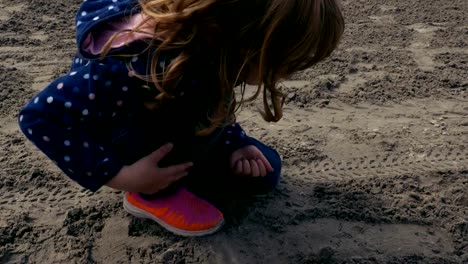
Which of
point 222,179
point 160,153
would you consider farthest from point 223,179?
point 160,153

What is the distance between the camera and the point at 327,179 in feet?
7.46

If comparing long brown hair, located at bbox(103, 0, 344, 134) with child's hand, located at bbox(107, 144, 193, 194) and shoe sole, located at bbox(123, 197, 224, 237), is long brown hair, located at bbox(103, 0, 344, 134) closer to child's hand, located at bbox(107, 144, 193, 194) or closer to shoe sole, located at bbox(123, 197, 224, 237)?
child's hand, located at bbox(107, 144, 193, 194)

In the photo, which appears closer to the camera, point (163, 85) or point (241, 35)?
point (241, 35)

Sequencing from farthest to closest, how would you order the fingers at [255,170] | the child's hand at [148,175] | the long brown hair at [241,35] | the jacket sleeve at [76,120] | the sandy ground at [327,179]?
1. the fingers at [255,170]
2. the sandy ground at [327,179]
3. the child's hand at [148,175]
4. the jacket sleeve at [76,120]
5. the long brown hair at [241,35]

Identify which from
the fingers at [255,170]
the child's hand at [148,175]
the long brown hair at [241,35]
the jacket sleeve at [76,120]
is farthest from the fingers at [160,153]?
the fingers at [255,170]

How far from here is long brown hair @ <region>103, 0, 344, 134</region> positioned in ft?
4.98

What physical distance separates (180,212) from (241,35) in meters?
0.66

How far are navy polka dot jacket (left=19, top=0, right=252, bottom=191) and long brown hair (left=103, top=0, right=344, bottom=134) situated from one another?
2.2 inches

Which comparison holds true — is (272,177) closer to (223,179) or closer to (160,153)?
(223,179)

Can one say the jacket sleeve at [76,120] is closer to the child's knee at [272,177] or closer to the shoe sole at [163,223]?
the shoe sole at [163,223]

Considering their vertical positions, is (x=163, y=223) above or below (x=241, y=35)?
below

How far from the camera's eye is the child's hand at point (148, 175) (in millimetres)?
1812

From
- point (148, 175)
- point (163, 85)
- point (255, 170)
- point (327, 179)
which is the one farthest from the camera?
point (327, 179)

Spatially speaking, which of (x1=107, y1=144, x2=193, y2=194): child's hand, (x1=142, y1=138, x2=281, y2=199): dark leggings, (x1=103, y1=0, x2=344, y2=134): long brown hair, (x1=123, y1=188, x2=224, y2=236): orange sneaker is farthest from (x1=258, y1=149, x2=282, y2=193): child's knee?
(x1=103, y1=0, x2=344, y2=134): long brown hair
